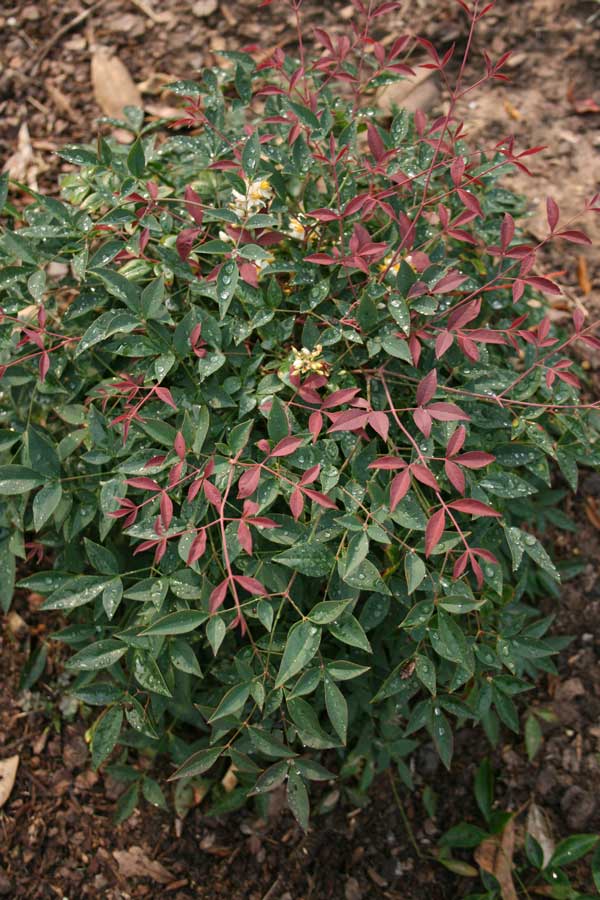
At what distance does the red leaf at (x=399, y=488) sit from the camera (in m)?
1.53

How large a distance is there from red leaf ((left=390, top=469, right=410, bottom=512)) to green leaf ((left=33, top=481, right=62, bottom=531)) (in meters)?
0.75

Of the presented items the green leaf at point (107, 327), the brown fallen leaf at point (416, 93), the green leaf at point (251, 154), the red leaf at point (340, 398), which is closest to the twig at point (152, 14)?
the brown fallen leaf at point (416, 93)

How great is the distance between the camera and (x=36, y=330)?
6.29 feet

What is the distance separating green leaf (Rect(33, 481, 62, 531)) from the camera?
1.75m

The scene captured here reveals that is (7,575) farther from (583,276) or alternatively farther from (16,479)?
(583,276)

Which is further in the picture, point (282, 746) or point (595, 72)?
point (595, 72)

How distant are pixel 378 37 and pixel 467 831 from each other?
299 cm

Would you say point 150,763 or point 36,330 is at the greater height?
point 36,330

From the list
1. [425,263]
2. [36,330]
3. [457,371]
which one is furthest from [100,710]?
[425,263]

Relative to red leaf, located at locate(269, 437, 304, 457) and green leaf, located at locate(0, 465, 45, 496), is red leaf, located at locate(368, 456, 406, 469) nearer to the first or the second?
red leaf, located at locate(269, 437, 304, 457)

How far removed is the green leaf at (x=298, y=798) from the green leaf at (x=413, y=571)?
0.54m

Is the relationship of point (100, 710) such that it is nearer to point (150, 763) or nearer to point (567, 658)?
point (150, 763)

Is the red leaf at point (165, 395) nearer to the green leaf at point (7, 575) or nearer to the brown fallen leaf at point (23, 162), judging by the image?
the green leaf at point (7, 575)

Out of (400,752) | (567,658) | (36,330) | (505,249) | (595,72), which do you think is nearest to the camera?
(505,249)
